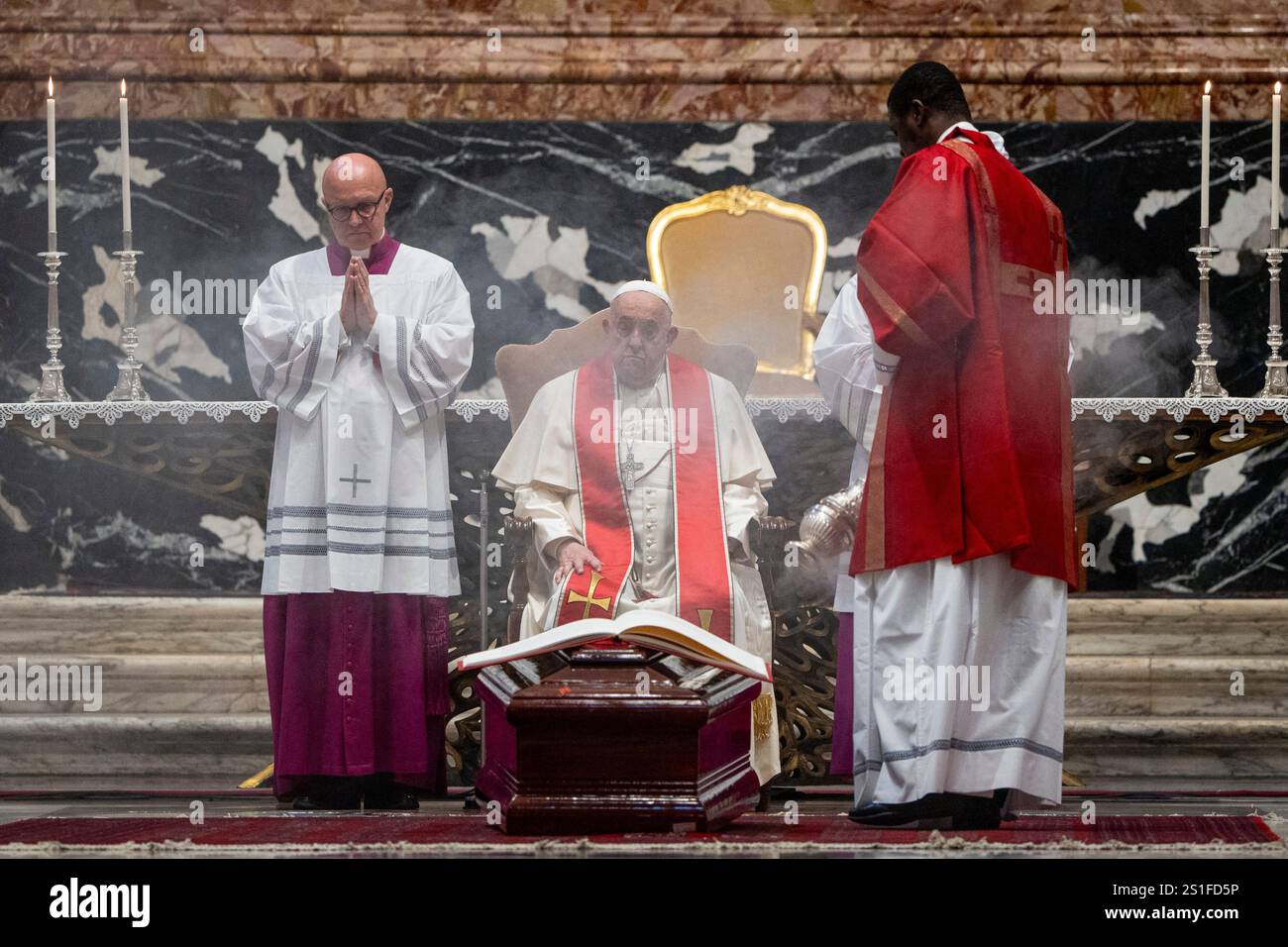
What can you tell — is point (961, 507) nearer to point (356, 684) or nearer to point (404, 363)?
point (404, 363)

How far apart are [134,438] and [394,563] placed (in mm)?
1067

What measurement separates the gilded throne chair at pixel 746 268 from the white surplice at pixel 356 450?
88.0 inches

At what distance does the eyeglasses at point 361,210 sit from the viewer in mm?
5887

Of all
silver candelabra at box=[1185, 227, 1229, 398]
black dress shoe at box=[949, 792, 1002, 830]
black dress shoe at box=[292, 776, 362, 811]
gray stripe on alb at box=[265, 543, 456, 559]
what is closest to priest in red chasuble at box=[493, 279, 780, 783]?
gray stripe on alb at box=[265, 543, 456, 559]

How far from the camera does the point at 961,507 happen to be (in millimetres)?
4754

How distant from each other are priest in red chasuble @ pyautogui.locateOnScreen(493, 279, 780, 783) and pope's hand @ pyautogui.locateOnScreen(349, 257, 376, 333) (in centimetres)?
62

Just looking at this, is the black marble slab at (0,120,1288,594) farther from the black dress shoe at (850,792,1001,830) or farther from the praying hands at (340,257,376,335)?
the black dress shoe at (850,792,1001,830)

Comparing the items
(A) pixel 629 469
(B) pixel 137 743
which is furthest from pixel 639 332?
(B) pixel 137 743

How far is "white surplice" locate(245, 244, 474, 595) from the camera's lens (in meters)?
5.73

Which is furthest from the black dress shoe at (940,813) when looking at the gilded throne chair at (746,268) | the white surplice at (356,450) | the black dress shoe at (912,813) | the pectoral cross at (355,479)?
the gilded throne chair at (746,268)

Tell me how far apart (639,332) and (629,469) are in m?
0.43

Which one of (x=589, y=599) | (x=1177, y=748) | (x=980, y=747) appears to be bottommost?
(x=1177, y=748)

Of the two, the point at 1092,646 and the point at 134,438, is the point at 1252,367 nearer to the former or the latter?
the point at 1092,646
